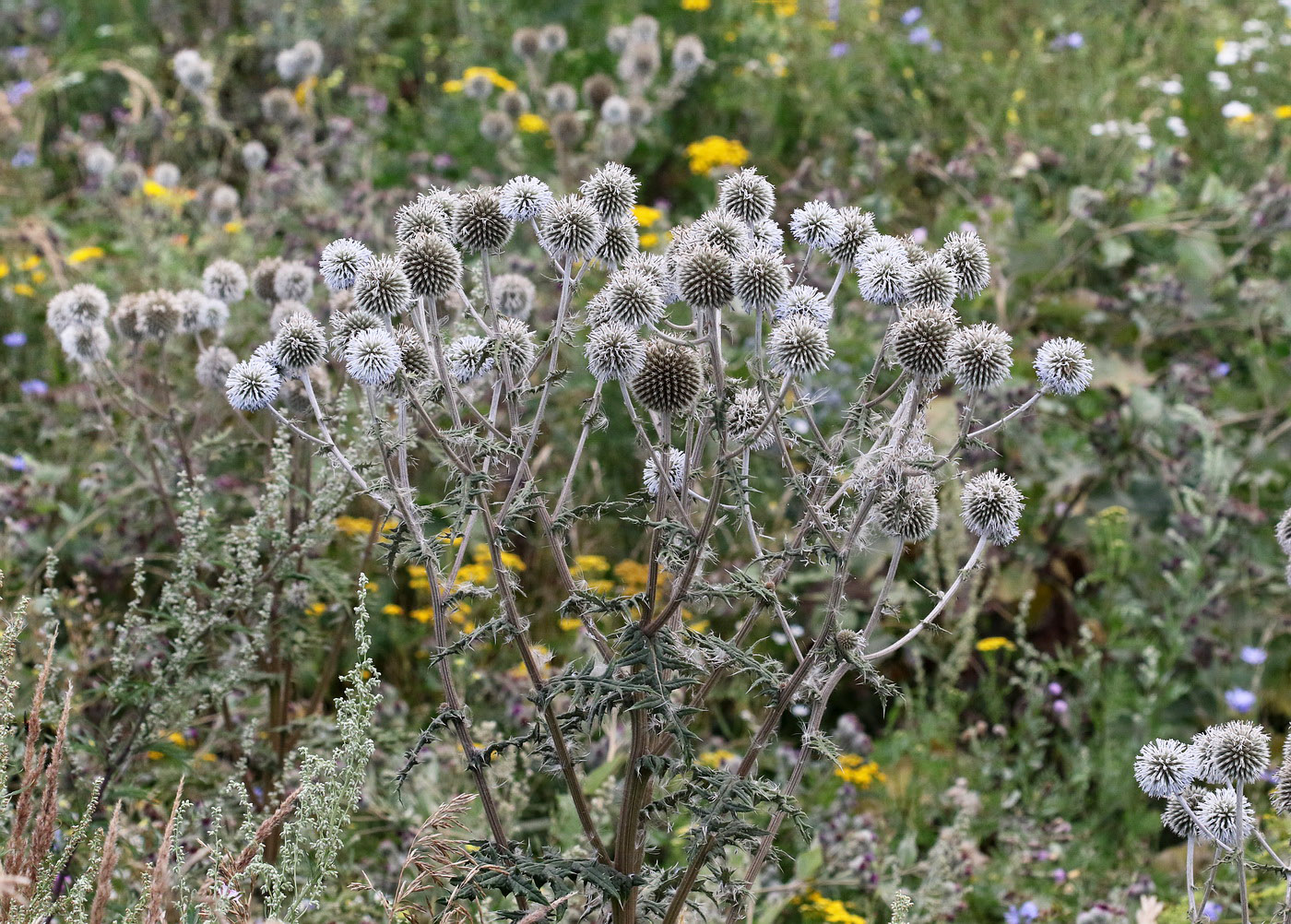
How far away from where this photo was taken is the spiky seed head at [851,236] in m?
2.56

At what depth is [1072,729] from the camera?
171 inches

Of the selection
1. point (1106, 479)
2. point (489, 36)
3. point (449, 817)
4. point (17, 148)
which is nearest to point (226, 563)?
point (449, 817)

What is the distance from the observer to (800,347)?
7.52ft

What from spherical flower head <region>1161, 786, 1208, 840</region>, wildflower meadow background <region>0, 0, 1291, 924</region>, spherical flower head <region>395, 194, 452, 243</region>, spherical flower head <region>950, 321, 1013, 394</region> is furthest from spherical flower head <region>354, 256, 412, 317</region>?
spherical flower head <region>1161, 786, 1208, 840</region>

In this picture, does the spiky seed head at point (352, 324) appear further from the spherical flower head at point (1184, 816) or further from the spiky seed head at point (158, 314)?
the spherical flower head at point (1184, 816)

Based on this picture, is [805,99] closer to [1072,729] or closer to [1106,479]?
[1106,479]

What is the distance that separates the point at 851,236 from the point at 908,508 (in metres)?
0.58

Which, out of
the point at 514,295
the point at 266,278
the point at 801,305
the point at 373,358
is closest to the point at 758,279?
the point at 801,305

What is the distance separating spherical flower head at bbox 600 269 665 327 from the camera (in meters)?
2.30

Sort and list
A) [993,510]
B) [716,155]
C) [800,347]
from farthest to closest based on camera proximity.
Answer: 1. [716,155]
2. [993,510]
3. [800,347]

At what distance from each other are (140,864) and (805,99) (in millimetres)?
5884

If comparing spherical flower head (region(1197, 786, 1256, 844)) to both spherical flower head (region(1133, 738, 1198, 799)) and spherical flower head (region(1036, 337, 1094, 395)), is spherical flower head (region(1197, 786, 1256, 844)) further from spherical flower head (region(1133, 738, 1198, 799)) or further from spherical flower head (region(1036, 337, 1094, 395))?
spherical flower head (region(1036, 337, 1094, 395))

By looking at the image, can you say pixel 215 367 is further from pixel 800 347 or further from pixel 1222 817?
pixel 1222 817

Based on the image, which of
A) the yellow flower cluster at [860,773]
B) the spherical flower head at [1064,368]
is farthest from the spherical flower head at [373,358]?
the yellow flower cluster at [860,773]
